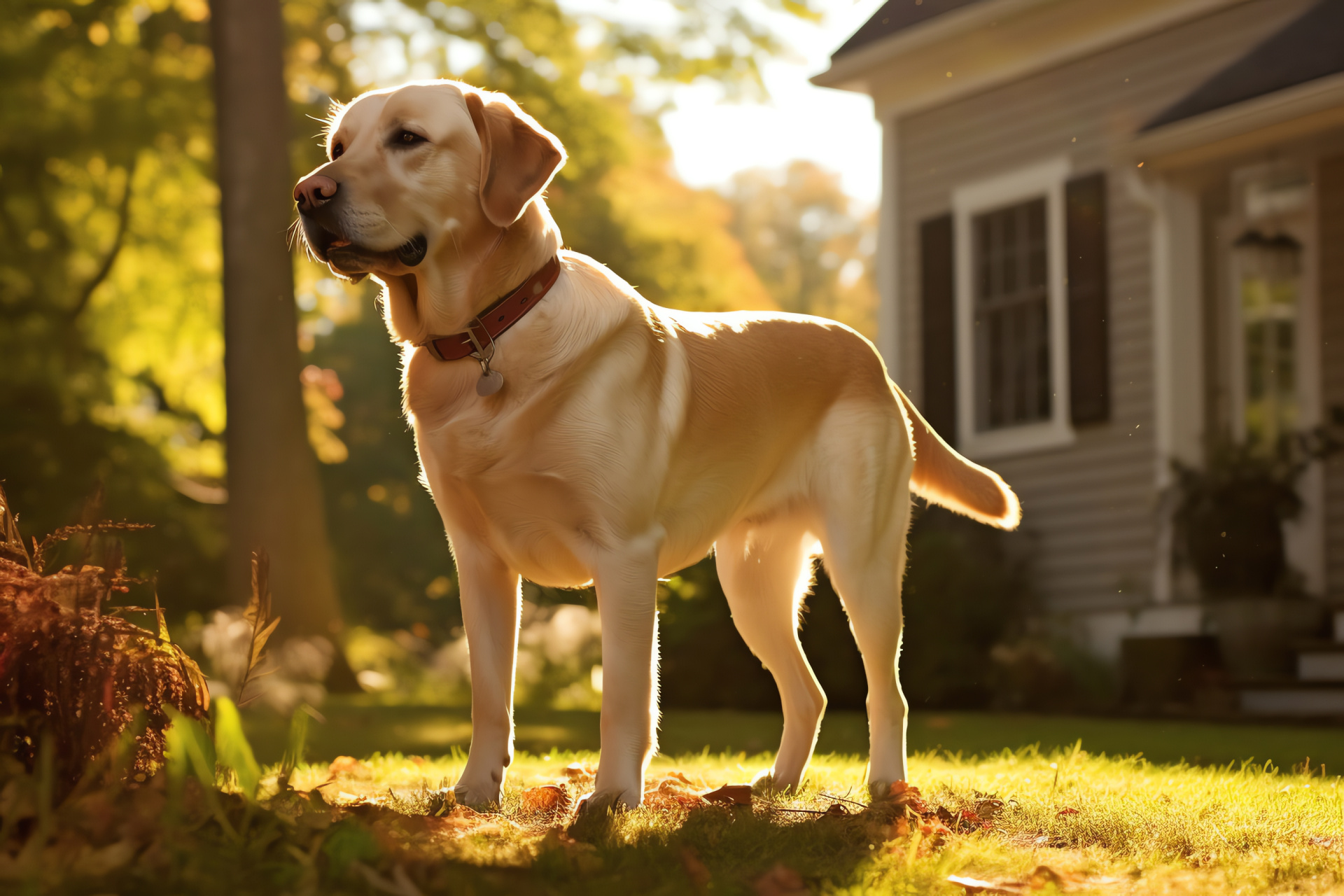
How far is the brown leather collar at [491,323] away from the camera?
3352mm

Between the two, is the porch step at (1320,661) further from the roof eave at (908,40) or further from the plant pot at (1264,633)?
the roof eave at (908,40)

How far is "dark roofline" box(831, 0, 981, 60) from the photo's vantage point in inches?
435

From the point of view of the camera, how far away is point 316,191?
309 cm

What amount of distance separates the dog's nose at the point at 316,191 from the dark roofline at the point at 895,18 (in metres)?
8.79

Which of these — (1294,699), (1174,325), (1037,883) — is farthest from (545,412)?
(1174,325)

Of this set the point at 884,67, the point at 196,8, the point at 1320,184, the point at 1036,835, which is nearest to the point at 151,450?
the point at 196,8

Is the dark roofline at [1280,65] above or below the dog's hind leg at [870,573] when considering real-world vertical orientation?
above

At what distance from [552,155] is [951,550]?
260 inches

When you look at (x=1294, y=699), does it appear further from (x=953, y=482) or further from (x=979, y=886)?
(x=979, y=886)

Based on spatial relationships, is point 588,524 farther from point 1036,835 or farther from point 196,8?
point 196,8

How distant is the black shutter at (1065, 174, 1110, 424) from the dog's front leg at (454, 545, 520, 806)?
7631mm

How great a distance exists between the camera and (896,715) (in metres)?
3.91

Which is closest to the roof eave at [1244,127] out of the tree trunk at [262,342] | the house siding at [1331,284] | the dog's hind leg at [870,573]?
the house siding at [1331,284]

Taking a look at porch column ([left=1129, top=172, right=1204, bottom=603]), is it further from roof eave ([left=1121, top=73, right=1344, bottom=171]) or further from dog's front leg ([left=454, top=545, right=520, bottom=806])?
dog's front leg ([left=454, top=545, right=520, bottom=806])
